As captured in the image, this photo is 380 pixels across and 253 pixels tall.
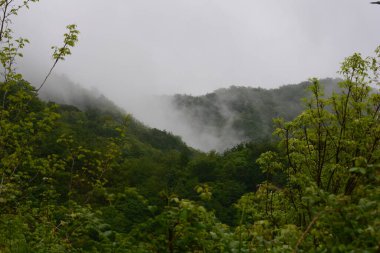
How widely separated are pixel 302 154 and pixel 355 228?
7.29 meters

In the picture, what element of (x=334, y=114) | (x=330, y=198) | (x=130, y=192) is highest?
(x=334, y=114)

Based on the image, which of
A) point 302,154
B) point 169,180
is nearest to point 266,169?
point 302,154

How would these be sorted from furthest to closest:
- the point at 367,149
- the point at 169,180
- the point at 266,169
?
1. the point at 169,180
2. the point at 266,169
3. the point at 367,149

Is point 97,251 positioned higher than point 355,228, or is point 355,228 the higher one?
point 355,228

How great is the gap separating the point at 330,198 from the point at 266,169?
7.94m

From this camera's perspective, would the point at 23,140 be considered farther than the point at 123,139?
No

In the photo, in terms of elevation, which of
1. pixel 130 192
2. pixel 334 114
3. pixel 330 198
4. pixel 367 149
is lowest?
pixel 130 192

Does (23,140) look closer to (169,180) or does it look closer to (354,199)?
(354,199)

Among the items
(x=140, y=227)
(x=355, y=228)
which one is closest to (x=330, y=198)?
(x=355, y=228)

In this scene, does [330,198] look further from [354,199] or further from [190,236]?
[190,236]

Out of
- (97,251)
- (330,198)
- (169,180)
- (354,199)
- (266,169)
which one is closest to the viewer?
(330,198)

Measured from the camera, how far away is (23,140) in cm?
817

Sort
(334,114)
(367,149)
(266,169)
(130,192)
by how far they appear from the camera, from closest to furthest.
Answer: (130,192)
(367,149)
(334,114)
(266,169)

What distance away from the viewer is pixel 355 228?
339cm
